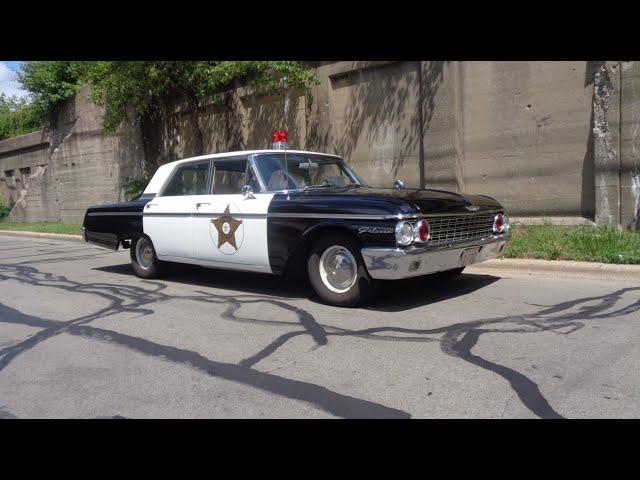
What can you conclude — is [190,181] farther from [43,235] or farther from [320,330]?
[43,235]

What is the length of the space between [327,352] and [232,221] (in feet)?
8.57

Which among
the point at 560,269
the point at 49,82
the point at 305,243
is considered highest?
the point at 49,82

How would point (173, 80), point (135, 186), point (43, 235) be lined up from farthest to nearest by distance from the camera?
point (135, 186), point (43, 235), point (173, 80)

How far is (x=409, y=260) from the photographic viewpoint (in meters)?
5.16

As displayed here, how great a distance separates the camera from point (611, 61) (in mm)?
9023

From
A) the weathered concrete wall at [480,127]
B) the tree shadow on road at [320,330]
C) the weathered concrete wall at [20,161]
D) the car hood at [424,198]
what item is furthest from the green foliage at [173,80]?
the weathered concrete wall at [20,161]

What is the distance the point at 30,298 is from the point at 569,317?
6136mm

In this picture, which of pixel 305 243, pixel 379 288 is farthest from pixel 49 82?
pixel 379 288

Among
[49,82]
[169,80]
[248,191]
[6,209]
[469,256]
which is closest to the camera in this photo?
[469,256]

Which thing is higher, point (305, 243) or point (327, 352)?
point (305, 243)

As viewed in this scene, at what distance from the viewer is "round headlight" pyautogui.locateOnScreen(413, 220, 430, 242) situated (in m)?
5.20

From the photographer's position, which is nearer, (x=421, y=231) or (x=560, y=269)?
(x=421, y=231)
